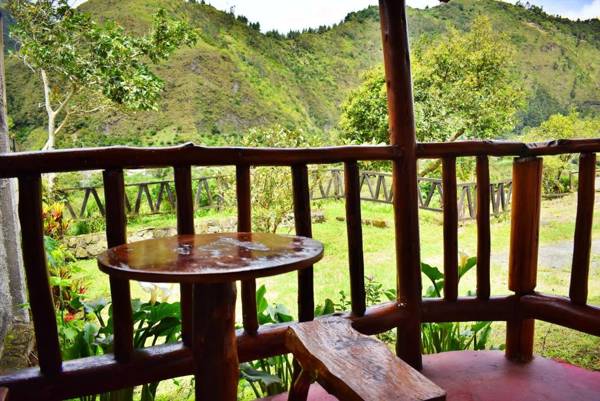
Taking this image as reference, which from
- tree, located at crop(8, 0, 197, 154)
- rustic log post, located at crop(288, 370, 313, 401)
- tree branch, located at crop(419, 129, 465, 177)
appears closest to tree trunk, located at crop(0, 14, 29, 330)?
rustic log post, located at crop(288, 370, 313, 401)

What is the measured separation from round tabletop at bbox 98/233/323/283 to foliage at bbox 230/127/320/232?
3768 mm

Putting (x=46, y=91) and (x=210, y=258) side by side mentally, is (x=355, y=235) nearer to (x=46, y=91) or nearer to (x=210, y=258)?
(x=210, y=258)

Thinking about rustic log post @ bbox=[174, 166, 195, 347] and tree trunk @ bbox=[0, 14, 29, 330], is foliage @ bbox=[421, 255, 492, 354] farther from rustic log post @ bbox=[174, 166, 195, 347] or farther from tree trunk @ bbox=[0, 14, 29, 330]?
tree trunk @ bbox=[0, 14, 29, 330]

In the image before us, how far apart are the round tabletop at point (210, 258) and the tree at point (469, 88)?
6958mm

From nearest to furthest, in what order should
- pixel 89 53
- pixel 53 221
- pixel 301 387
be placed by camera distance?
pixel 301 387 → pixel 53 221 → pixel 89 53

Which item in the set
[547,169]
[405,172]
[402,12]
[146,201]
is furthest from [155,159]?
[547,169]

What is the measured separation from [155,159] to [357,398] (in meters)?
1.00

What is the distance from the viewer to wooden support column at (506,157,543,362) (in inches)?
81.7

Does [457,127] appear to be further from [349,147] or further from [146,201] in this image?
[349,147]

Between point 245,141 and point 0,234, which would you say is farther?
point 245,141

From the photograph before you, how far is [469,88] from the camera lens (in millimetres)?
8211

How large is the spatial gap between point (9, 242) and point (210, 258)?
5.19 ft

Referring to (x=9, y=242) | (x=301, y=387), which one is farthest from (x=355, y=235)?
(x=9, y=242)

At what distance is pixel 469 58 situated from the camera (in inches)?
324
